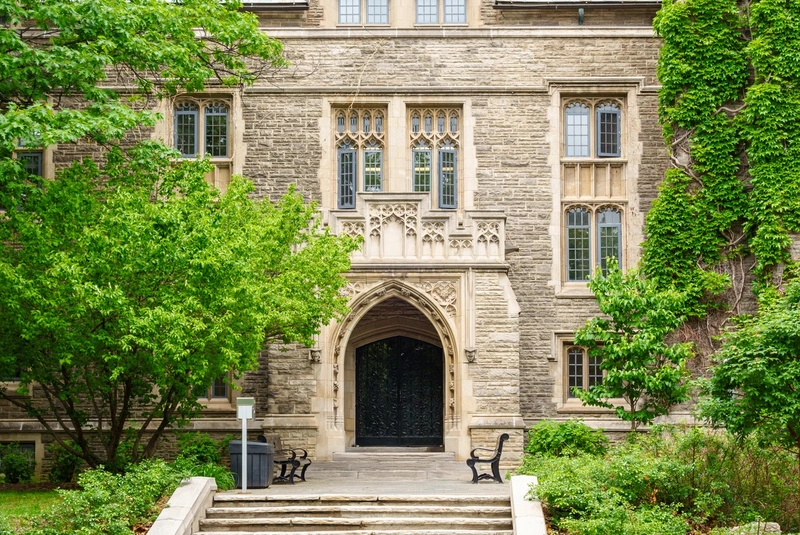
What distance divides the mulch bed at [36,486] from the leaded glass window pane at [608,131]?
12.9 meters

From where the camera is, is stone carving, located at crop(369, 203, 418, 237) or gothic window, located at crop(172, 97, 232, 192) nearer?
stone carving, located at crop(369, 203, 418, 237)

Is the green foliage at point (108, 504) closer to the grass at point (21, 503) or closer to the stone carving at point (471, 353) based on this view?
the grass at point (21, 503)

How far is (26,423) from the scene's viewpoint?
25.2 metres

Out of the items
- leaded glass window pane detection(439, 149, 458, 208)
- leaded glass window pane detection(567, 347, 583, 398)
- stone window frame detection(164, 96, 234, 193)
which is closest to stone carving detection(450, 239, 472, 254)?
leaded glass window pane detection(439, 149, 458, 208)

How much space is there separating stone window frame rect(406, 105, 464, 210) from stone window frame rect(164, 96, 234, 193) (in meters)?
3.87

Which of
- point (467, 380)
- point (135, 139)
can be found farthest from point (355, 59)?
point (467, 380)

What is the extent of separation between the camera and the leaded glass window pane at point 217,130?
26344 mm

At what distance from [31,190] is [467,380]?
343 inches

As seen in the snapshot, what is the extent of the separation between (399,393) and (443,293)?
340cm

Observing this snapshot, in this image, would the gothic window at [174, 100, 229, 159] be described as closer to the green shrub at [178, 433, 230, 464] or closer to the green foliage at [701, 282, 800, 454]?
the green shrub at [178, 433, 230, 464]

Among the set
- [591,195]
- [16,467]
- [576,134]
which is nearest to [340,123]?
[576,134]

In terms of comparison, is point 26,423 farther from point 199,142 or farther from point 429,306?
point 429,306

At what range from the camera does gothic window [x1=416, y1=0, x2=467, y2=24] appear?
26578mm

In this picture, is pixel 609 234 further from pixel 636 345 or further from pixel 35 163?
pixel 35 163
